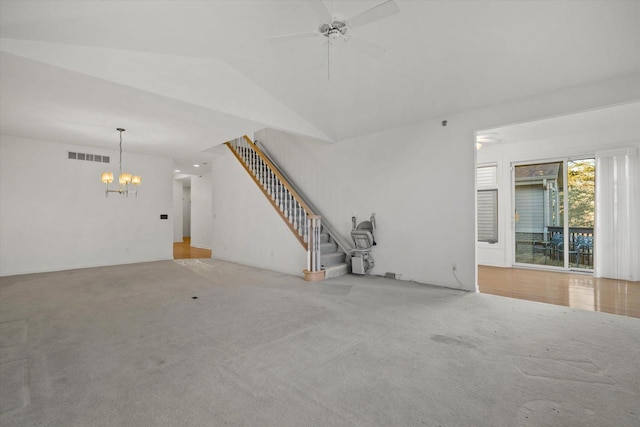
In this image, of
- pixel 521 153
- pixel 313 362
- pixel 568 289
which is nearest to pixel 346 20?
pixel 313 362

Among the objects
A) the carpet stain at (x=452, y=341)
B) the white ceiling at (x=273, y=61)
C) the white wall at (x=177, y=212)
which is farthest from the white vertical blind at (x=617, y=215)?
the white wall at (x=177, y=212)

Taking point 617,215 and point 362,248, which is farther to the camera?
point 362,248

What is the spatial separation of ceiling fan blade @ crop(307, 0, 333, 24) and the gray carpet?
3.09m

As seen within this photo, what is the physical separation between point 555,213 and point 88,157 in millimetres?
11067

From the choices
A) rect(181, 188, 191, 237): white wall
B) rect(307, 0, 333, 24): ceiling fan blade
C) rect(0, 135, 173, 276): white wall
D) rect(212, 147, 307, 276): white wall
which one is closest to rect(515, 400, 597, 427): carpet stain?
rect(307, 0, 333, 24): ceiling fan blade

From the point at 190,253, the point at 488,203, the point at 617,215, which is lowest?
the point at 190,253

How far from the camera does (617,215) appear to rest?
209 inches

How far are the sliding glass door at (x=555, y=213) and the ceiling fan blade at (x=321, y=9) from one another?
19.8ft

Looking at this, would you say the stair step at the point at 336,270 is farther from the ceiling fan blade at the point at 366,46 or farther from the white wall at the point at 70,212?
the white wall at the point at 70,212

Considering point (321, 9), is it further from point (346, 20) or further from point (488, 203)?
point (488, 203)

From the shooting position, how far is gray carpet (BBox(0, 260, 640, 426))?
1761mm

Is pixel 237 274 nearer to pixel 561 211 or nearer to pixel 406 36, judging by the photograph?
pixel 406 36

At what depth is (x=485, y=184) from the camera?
7.04 metres

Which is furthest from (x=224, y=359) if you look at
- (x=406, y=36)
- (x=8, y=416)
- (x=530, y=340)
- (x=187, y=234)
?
(x=187, y=234)
